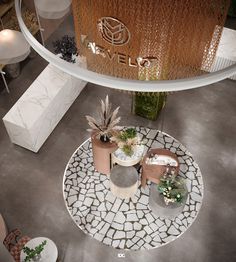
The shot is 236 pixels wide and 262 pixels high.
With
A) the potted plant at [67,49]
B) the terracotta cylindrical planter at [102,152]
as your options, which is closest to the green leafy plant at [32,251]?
the terracotta cylindrical planter at [102,152]

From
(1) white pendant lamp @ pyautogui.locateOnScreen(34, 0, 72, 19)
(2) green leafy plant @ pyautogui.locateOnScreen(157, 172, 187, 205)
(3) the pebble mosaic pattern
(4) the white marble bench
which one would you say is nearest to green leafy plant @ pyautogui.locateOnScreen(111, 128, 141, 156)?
(2) green leafy plant @ pyautogui.locateOnScreen(157, 172, 187, 205)

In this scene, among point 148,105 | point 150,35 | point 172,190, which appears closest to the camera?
point 150,35

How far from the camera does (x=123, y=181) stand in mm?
6027

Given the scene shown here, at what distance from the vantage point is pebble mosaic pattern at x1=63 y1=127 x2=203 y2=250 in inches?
Answer: 233

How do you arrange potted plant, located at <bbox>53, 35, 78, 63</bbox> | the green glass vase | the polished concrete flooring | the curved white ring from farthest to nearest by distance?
potted plant, located at <bbox>53, 35, 78, 63</bbox>, the green glass vase, the polished concrete flooring, the curved white ring

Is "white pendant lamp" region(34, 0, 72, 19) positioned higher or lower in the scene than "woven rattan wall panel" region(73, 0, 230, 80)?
lower

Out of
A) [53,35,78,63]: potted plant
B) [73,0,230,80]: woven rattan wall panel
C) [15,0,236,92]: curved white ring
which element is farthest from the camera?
[53,35,78,63]: potted plant

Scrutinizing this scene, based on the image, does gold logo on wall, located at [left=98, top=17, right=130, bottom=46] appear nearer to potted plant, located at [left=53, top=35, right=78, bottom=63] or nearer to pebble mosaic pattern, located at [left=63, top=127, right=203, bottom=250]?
pebble mosaic pattern, located at [left=63, top=127, right=203, bottom=250]

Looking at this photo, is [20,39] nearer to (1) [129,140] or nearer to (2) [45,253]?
(1) [129,140]

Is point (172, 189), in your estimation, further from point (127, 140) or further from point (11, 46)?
point (11, 46)

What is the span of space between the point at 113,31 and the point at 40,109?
5185 millimetres

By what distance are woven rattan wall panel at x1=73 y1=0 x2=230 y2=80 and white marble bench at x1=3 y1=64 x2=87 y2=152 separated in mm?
4830

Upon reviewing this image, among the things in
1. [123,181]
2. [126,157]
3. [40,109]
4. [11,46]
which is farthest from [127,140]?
[11,46]

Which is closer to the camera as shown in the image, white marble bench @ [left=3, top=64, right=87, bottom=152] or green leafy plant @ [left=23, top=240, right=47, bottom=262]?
green leafy plant @ [left=23, top=240, right=47, bottom=262]
